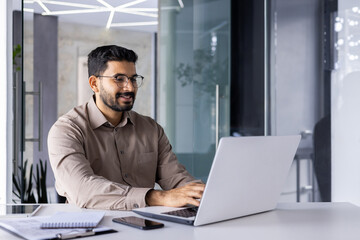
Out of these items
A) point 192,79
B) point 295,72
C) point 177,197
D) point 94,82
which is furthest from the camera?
point 192,79

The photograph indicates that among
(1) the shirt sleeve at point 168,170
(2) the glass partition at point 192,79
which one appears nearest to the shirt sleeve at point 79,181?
(1) the shirt sleeve at point 168,170

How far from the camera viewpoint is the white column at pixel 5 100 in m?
3.31

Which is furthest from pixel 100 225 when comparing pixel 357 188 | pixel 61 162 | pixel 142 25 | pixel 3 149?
pixel 142 25

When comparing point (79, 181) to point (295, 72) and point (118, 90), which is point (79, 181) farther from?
point (295, 72)

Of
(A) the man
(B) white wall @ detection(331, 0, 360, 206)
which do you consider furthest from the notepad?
(B) white wall @ detection(331, 0, 360, 206)

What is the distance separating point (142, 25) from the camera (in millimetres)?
7270

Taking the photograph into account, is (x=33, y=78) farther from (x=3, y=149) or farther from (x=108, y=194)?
Answer: (x=108, y=194)

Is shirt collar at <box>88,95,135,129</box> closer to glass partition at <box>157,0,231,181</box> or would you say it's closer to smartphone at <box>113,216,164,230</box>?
smartphone at <box>113,216,164,230</box>

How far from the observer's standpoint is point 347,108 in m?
3.46

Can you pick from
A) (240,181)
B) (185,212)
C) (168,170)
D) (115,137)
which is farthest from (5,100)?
(240,181)

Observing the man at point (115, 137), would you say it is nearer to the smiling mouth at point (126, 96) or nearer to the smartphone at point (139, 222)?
the smiling mouth at point (126, 96)

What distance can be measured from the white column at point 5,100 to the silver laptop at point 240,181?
200cm

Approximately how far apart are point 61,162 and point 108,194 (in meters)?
0.30

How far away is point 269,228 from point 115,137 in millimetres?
1007
